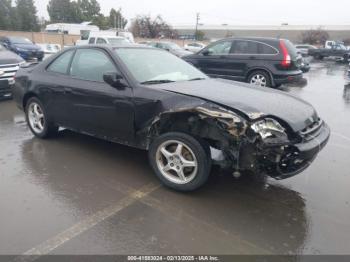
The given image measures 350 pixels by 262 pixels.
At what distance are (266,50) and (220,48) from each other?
1539 mm

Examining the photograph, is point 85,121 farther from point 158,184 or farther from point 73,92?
point 158,184

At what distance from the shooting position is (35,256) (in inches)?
106

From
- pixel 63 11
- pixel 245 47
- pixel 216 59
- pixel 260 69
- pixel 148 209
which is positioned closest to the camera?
pixel 148 209

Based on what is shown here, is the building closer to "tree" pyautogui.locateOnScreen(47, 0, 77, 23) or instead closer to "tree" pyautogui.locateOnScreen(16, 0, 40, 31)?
"tree" pyautogui.locateOnScreen(47, 0, 77, 23)

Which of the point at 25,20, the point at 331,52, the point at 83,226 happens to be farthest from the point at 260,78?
the point at 25,20

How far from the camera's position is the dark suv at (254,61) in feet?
33.1

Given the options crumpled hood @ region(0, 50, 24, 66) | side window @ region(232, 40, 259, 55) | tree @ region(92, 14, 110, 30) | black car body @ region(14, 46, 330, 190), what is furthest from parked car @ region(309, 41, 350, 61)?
tree @ region(92, 14, 110, 30)

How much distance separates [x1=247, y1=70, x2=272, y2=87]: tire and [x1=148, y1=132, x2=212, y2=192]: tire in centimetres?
717

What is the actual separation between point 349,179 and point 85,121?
3.61 metres

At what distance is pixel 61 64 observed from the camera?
5121mm

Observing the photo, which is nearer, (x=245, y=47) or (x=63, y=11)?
(x=245, y=47)

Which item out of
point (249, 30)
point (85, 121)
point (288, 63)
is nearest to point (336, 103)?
point (288, 63)

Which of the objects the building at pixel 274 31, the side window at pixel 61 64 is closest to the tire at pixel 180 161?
the side window at pixel 61 64

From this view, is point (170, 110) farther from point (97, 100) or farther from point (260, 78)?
point (260, 78)
